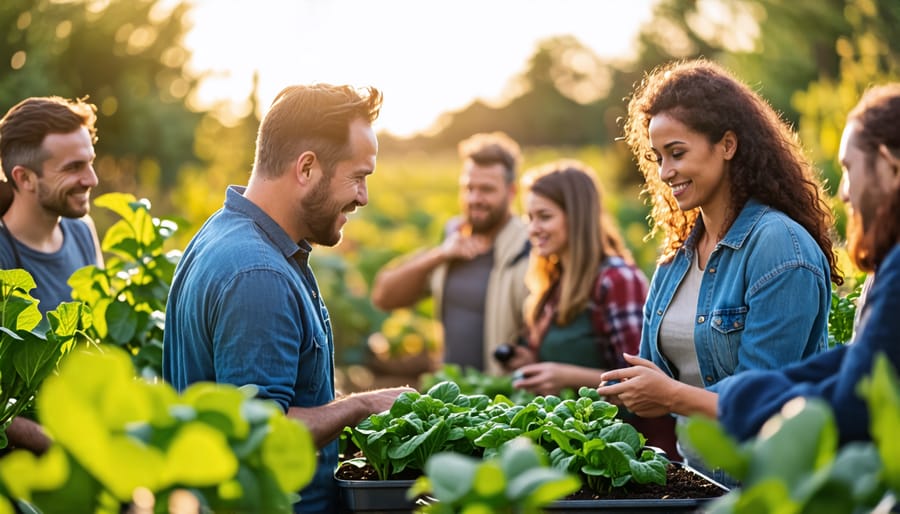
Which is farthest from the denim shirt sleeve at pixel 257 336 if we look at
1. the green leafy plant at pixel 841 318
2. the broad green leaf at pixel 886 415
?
the green leafy plant at pixel 841 318

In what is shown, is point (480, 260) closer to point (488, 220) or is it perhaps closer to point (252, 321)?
point (488, 220)

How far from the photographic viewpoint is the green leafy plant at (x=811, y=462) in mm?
966

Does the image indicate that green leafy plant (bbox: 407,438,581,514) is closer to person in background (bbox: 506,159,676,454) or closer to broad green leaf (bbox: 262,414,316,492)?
broad green leaf (bbox: 262,414,316,492)

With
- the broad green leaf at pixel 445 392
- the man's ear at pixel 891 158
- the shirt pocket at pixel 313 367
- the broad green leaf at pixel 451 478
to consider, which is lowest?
the broad green leaf at pixel 445 392

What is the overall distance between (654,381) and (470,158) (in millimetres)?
3422

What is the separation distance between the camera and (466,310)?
17.4ft

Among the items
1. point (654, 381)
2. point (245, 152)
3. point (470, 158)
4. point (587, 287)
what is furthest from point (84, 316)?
point (245, 152)

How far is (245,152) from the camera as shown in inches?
443

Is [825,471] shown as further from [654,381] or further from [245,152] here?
[245,152]

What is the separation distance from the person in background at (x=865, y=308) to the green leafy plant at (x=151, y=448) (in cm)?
71

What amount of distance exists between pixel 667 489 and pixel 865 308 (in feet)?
2.12

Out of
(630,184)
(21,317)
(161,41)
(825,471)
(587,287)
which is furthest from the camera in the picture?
(630,184)

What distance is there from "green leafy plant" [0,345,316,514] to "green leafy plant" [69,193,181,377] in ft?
6.78

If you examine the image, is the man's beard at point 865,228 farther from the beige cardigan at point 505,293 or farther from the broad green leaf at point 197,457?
the beige cardigan at point 505,293
